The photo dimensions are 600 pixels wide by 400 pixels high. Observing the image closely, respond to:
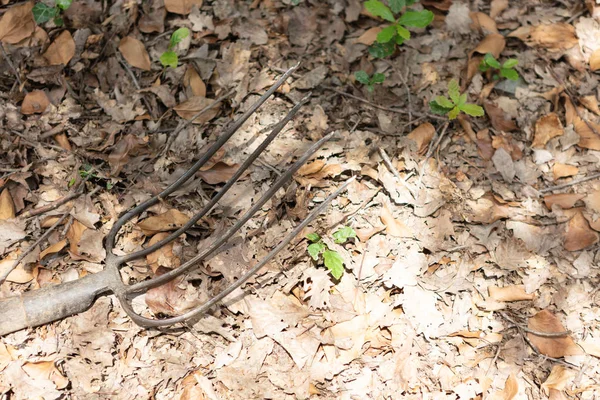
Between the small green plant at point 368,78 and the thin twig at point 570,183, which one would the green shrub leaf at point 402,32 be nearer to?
the small green plant at point 368,78

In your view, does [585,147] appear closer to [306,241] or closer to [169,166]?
[306,241]

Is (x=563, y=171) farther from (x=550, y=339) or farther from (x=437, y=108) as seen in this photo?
(x=550, y=339)

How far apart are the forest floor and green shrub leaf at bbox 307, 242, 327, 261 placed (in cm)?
5

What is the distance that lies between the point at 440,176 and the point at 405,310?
802mm

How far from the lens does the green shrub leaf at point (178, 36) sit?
2.97 metres

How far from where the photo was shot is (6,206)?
262cm

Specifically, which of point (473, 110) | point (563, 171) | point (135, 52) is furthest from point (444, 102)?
point (135, 52)

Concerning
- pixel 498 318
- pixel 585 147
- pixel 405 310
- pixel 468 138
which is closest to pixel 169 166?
pixel 405 310

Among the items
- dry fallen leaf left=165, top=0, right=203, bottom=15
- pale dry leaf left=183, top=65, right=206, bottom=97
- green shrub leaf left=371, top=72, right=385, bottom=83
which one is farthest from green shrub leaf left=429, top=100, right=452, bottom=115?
dry fallen leaf left=165, top=0, right=203, bottom=15

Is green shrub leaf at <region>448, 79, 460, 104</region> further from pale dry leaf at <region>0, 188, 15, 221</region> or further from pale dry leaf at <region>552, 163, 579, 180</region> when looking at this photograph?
pale dry leaf at <region>0, 188, 15, 221</region>

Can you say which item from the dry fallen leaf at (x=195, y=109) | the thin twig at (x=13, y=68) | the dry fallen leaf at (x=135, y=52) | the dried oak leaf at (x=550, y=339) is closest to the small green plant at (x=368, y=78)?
the dry fallen leaf at (x=195, y=109)

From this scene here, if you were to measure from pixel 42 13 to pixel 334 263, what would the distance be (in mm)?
2307

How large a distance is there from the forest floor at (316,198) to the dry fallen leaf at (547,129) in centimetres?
1

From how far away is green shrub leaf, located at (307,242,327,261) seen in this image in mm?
2477
